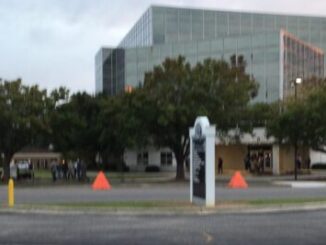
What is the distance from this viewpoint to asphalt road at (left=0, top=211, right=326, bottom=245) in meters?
14.1

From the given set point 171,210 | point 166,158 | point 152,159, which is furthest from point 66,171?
point 171,210

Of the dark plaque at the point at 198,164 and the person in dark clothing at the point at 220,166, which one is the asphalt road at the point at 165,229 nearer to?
the dark plaque at the point at 198,164

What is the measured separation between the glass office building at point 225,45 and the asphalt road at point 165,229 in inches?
2263

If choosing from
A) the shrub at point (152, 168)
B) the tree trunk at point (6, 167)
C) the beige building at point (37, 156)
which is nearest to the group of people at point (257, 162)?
the shrub at point (152, 168)

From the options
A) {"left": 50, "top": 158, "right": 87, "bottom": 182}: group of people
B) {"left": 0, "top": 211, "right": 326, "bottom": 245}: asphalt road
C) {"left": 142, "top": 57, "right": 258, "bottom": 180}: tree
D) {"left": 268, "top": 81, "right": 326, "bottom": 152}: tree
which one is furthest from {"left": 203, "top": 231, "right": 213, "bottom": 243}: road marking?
{"left": 50, "top": 158, "right": 87, "bottom": 182}: group of people

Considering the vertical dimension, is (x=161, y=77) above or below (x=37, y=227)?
above

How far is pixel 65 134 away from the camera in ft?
162

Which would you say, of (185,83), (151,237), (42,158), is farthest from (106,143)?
(42,158)

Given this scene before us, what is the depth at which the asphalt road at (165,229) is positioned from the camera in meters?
14.1

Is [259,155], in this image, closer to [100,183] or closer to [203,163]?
[100,183]

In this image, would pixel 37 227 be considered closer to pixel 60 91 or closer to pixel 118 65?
pixel 60 91

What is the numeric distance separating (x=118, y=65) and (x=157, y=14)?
33.3 feet

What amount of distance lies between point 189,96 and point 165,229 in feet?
96.3

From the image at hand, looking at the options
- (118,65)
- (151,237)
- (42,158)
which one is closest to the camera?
(151,237)
